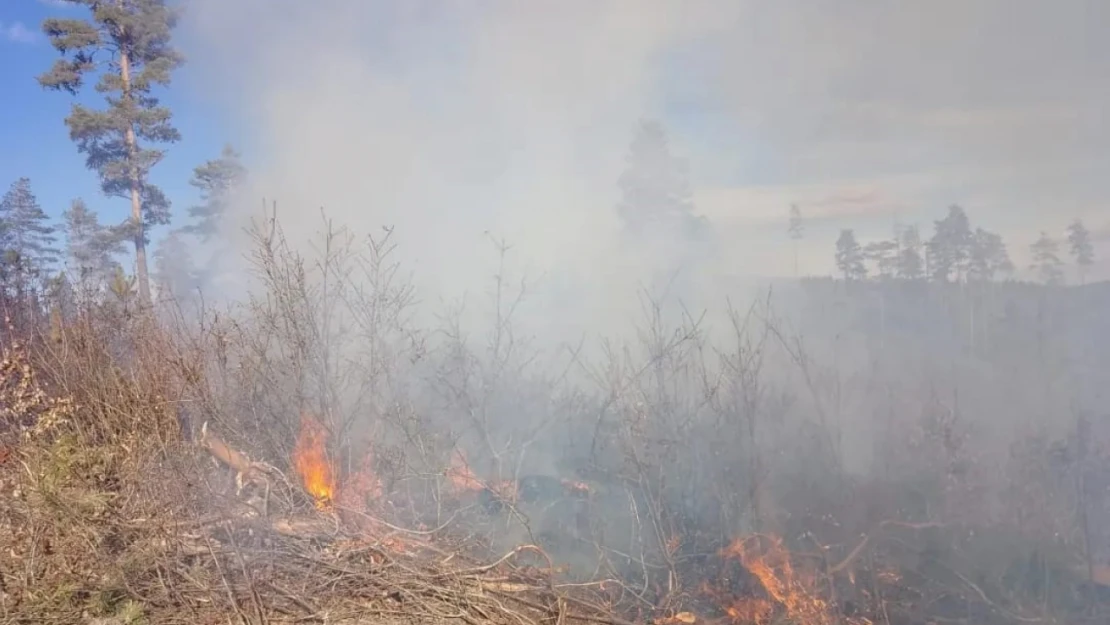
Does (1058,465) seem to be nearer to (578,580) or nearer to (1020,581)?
(1020,581)

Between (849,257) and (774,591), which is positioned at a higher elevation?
(849,257)

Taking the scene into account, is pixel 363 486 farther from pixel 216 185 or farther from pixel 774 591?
pixel 216 185

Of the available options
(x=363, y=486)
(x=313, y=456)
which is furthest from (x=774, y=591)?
(x=313, y=456)

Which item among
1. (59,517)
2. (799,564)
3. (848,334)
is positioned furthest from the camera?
(848,334)

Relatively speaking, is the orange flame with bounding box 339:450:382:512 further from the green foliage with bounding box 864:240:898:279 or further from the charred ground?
the green foliage with bounding box 864:240:898:279

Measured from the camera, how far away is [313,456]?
7.29 m

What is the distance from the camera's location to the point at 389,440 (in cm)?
796

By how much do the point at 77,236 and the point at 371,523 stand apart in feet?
96.3

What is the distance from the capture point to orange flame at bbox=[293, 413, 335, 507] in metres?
7.09

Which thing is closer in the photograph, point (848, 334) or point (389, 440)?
point (389, 440)

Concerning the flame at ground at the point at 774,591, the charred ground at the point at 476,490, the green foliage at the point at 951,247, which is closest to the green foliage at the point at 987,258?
the green foliage at the point at 951,247

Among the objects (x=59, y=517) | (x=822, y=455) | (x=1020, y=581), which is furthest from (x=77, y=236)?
(x=1020, y=581)

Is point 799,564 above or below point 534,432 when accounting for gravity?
below

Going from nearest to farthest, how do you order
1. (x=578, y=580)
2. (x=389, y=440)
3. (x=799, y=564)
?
(x=578, y=580) < (x=799, y=564) < (x=389, y=440)
